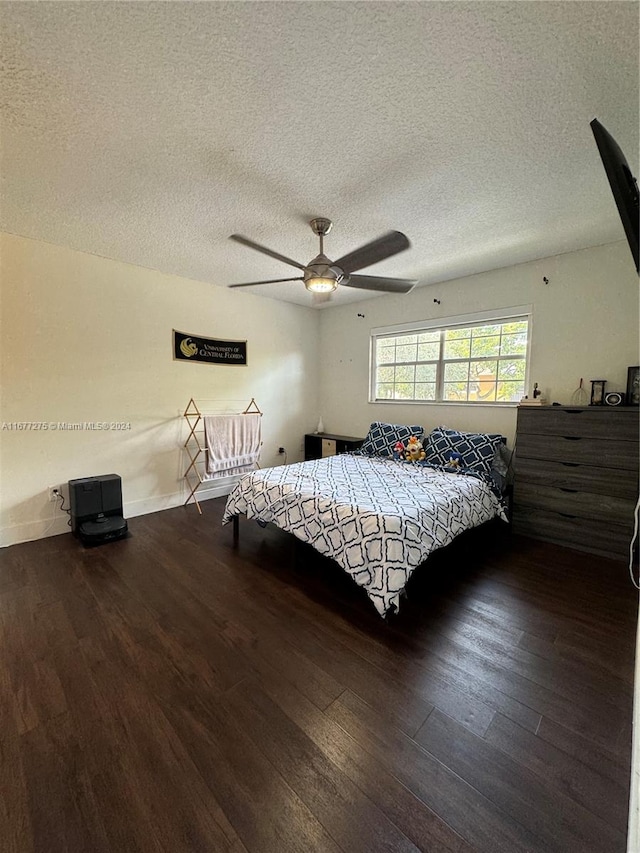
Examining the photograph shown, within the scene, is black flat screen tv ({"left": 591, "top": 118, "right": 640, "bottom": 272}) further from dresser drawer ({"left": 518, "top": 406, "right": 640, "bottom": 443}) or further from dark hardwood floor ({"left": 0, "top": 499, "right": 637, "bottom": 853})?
dresser drawer ({"left": 518, "top": 406, "right": 640, "bottom": 443})

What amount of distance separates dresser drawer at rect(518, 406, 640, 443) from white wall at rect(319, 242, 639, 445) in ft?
1.28

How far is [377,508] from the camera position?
219cm

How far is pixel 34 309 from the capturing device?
2.96m

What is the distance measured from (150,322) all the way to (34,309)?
3.17ft

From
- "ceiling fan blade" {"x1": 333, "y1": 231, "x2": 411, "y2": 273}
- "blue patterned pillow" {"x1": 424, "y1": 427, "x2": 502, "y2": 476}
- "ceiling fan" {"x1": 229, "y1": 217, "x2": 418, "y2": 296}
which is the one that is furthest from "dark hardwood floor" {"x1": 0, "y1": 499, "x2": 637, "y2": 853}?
"ceiling fan blade" {"x1": 333, "y1": 231, "x2": 411, "y2": 273}

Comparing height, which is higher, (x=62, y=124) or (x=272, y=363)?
(x=62, y=124)

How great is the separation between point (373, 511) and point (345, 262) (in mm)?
1690

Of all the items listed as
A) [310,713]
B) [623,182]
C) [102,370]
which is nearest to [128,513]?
[102,370]

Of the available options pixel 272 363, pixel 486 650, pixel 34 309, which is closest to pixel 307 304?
pixel 272 363

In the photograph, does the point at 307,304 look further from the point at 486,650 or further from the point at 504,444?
the point at 486,650

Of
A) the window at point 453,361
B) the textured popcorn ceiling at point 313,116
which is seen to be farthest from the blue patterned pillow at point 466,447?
the textured popcorn ceiling at point 313,116

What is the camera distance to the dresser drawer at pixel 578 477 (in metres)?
2.67

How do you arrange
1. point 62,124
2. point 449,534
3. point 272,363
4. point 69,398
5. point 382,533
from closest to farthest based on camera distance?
point 62,124 → point 382,533 → point 449,534 → point 69,398 → point 272,363

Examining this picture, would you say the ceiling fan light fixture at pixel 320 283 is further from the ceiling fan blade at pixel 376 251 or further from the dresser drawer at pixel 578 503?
the dresser drawer at pixel 578 503
